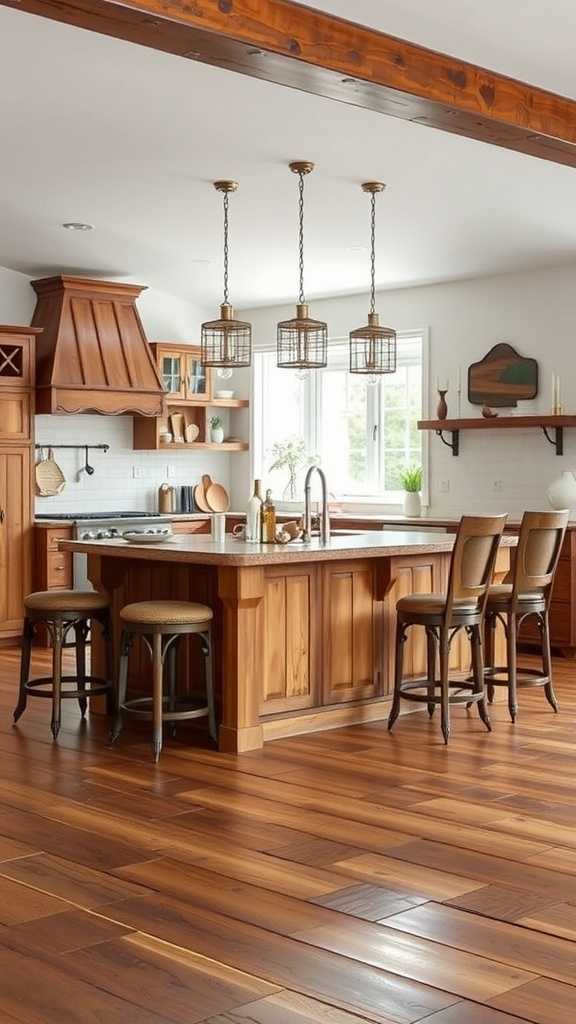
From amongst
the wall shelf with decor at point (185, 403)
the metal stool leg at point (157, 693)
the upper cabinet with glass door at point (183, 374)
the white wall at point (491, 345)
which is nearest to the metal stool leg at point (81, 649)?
the metal stool leg at point (157, 693)

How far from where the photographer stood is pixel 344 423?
1038 cm

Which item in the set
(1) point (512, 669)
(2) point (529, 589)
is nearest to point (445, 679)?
(1) point (512, 669)

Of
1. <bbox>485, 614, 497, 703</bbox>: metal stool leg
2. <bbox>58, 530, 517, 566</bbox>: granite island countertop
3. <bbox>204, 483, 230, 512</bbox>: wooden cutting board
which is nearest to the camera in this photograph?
<bbox>58, 530, 517, 566</bbox>: granite island countertop

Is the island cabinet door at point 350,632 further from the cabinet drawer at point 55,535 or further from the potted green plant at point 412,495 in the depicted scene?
the cabinet drawer at point 55,535

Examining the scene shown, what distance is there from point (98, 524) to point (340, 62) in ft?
17.8

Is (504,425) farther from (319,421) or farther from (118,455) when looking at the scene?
(118,455)

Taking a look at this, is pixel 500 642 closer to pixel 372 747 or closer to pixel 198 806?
pixel 372 747

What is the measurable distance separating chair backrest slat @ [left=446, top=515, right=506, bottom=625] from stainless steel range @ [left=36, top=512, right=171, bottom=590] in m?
3.71

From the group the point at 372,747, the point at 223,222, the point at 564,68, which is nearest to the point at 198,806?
the point at 372,747

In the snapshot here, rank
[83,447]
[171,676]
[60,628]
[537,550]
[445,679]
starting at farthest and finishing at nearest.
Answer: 1. [83,447]
2. [537,550]
3. [171,676]
4. [60,628]
5. [445,679]

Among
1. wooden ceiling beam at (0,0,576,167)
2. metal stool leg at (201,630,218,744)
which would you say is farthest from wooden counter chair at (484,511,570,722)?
wooden ceiling beam at (0,0,576,167)

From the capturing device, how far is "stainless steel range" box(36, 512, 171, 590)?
30.4 feet

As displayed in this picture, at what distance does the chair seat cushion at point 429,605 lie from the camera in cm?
584

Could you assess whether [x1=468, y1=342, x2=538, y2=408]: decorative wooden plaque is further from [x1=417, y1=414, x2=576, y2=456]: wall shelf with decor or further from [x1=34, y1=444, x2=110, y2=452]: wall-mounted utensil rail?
[x1=34, y1=444, x2=110, y2=452]: wall-mounted utensil rail
